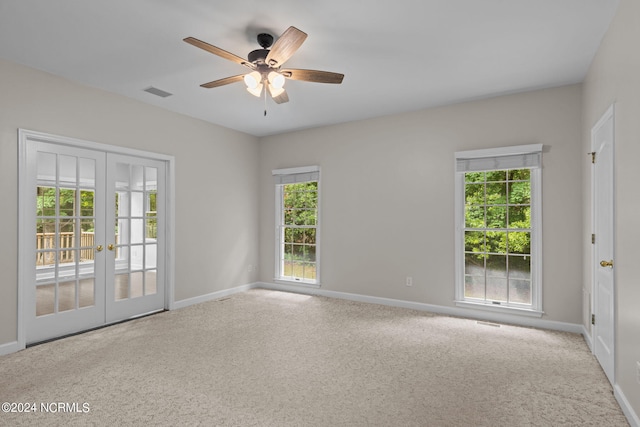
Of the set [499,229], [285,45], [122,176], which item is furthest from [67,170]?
[499,229]

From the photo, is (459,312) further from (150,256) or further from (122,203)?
(122,203)

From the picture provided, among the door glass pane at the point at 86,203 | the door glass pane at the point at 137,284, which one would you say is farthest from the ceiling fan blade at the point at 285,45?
the door glass pane at the point at 137,284

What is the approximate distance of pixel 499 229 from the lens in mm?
4309

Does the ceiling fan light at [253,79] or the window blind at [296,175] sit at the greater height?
the ceiling fan light at [253,79]

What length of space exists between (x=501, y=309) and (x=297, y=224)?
3.30m

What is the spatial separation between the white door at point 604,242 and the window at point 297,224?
11.7 ft

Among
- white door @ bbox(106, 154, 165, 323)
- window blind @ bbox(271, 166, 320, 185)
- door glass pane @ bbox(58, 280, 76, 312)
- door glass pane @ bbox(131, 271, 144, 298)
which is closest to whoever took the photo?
door glass pane @ bbox(58, 280, 76, 312)

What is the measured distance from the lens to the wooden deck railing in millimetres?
3578

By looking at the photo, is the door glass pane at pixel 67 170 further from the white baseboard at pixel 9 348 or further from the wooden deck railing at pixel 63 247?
the white baseboard at pixel 9 348

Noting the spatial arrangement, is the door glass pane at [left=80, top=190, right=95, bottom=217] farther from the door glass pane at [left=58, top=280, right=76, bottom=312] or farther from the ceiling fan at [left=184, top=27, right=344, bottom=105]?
the ceiling fan at [left=184, top=27, right=344, bottom=105]

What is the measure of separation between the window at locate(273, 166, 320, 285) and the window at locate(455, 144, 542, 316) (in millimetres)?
2252

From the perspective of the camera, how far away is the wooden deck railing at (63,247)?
3578 millimetres

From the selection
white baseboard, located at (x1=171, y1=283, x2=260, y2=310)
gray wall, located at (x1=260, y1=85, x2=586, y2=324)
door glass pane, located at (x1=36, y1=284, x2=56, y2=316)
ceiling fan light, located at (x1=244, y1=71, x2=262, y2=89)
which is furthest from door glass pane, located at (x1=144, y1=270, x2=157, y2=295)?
ceiling fan light, located at (x1=244, y1=71, x2=262, y2=89)

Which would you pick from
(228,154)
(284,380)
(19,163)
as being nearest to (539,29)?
(284,380)
